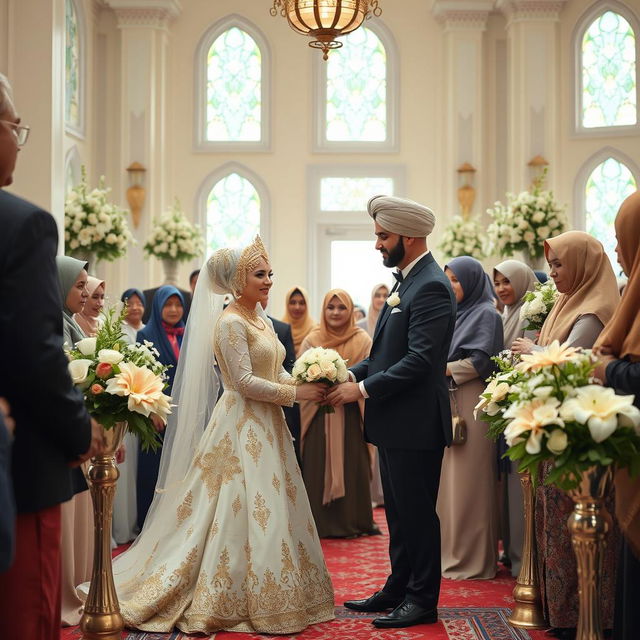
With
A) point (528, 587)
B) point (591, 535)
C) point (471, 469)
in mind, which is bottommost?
point (528, 587)

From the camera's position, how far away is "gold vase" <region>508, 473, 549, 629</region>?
4734 millimetres

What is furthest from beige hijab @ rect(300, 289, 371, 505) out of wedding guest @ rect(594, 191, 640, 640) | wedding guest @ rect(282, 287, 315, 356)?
wedding guest @ rect(594, 191, 640, 640)

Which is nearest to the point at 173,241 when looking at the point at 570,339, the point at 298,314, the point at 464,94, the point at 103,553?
the point at 298,314

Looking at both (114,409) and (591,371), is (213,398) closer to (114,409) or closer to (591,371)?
(114,409)

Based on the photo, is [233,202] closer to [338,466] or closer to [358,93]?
[358,93]

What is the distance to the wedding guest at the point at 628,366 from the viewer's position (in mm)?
3324

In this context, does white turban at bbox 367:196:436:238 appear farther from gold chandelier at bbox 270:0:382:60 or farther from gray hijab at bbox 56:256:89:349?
gold chandelier at bbox 270:0:382:60

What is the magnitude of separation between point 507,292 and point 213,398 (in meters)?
2.36

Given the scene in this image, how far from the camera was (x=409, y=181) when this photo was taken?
1444 centimetres

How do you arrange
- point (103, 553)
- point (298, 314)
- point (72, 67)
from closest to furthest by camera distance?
point (103, 553)
point (298, 314)
point (72, 67)

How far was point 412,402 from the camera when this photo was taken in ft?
15.7

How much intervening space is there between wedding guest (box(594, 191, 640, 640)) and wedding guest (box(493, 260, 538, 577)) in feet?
7.86

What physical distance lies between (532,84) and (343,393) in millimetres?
9707

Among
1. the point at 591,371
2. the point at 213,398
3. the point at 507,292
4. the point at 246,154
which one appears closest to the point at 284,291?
the point at 246,154
